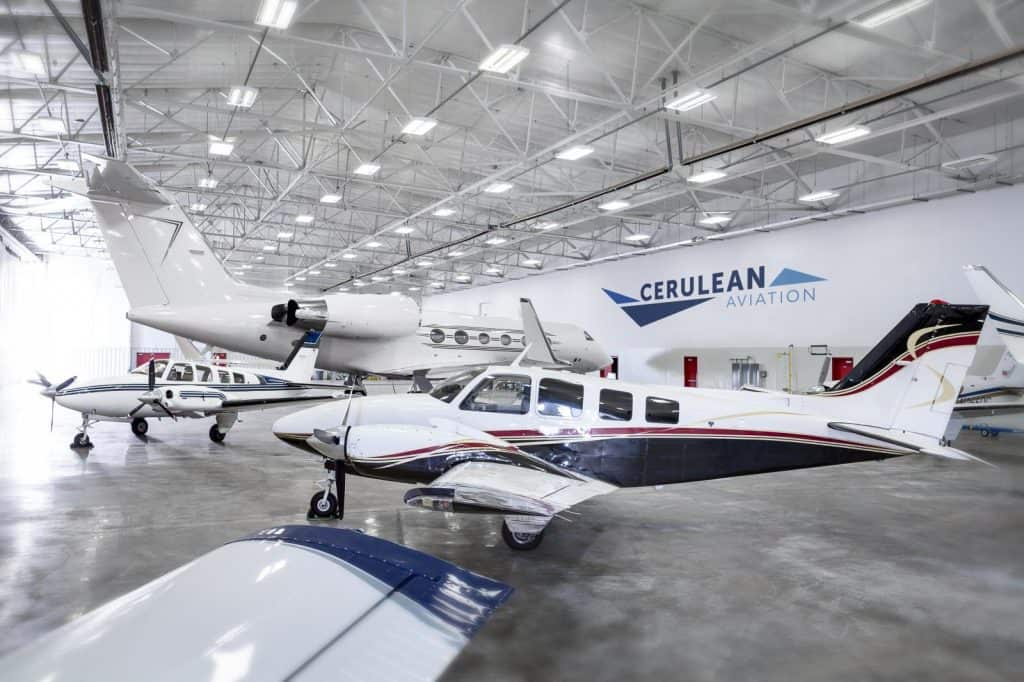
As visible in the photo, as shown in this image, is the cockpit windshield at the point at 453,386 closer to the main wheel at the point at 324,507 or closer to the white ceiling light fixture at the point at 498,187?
the main wheel at the point at 324,507

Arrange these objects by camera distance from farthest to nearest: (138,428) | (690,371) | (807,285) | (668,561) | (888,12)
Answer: (690,371), (807,285), (138,428), (888,12), (668,561)

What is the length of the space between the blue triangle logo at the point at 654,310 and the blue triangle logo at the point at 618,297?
274mm

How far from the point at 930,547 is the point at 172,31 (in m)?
14.9

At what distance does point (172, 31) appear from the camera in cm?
1109

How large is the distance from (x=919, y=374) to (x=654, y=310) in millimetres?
Result: 17766

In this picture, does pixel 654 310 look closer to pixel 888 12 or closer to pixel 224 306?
pixel 888 12

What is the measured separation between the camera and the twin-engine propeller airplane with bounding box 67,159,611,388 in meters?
9.99

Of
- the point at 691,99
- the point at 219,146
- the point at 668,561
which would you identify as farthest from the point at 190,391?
the point at 691,99

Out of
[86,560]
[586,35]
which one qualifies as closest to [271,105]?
[586,35]

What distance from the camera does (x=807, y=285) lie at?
758 inches

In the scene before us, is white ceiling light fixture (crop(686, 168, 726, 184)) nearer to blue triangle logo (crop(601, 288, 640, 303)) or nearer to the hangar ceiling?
the hangar ceiling

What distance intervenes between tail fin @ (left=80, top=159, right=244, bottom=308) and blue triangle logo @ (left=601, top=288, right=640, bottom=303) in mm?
18431

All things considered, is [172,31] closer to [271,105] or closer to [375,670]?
[271,105]

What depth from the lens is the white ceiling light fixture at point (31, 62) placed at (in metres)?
10.4
